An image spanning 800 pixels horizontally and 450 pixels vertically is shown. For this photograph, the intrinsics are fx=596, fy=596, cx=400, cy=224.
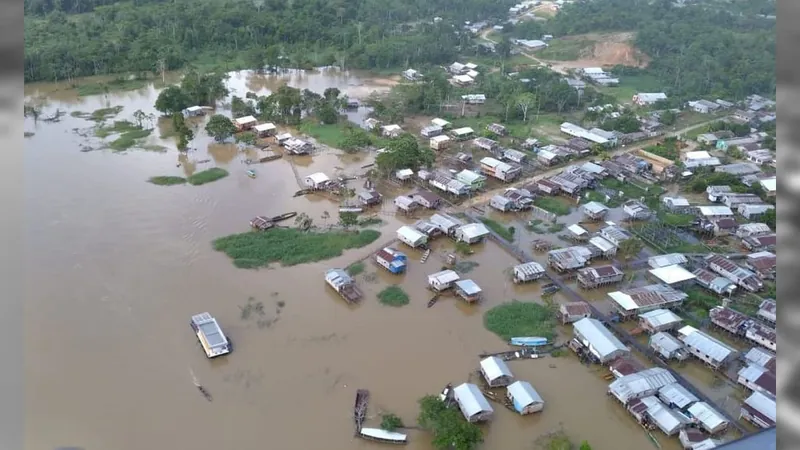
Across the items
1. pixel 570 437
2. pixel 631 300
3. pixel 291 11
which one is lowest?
pixel 570 437

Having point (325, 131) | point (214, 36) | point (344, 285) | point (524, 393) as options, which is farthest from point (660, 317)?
point (214, 36)

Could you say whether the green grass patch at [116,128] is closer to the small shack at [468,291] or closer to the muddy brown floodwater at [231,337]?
the muddy brown floodwater at [231,337]

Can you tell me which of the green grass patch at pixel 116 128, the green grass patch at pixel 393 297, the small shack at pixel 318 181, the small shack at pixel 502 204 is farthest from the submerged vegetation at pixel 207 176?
the small shack at pixel 502 204

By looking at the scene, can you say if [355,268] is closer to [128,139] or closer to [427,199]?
[427,199]

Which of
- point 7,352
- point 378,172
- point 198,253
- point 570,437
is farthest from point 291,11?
point 7,352

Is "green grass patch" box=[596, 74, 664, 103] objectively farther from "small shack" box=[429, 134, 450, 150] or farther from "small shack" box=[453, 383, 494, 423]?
"small shack" box=[453, 383, 494, 423]

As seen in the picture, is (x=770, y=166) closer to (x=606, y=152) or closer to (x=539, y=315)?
(x=606, y=152)
